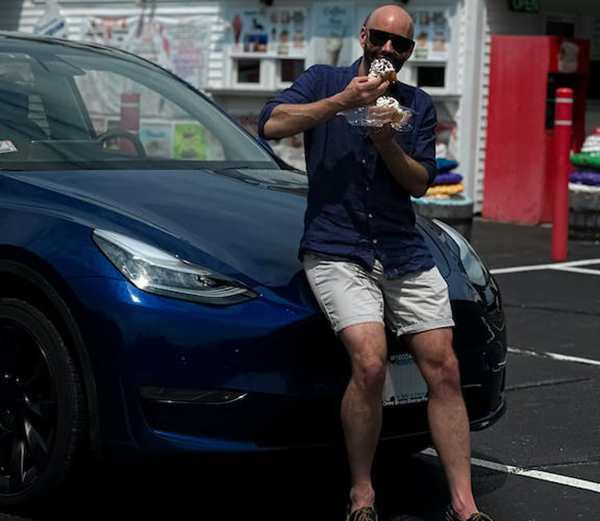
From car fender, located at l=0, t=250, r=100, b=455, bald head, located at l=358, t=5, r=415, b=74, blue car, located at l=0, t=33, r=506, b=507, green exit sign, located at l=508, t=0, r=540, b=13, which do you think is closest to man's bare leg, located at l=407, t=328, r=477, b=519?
blue car, located at l=0, t=33, r=506, b=507

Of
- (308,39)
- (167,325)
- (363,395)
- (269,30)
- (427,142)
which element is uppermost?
Result: (269,30)

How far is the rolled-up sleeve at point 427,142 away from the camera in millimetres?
4711

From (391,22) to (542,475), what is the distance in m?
2.02

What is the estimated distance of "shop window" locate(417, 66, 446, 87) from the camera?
1683 cm

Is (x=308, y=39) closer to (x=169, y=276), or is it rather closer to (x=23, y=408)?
(x=23, y=408)

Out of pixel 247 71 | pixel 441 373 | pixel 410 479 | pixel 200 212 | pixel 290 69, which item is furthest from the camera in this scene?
pixel 247 71

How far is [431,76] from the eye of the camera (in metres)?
17.0

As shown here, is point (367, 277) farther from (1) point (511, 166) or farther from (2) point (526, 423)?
(1) point (511, 166)

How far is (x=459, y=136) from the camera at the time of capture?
1653 centimetres

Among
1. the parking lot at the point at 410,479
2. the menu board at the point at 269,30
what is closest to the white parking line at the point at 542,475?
the parking lot at the point at 410,479

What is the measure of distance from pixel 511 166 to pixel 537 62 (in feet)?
4.02

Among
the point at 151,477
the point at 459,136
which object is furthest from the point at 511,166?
the point at 151,477

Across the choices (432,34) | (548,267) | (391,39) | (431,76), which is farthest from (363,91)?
(431,76)

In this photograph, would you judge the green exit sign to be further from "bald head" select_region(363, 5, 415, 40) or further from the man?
"bald head" select_region(363, 5, 415, 40)
